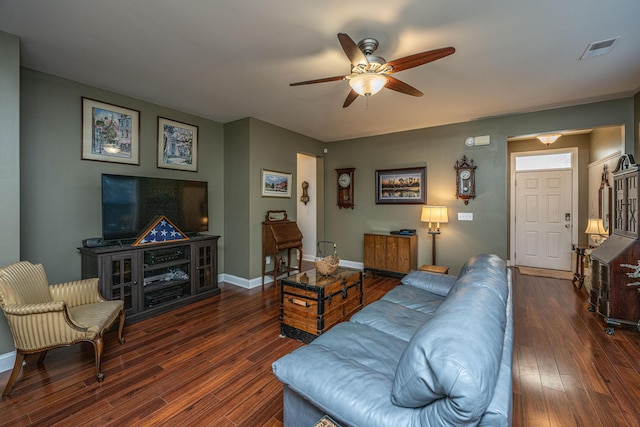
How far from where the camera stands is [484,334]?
3.36 feet

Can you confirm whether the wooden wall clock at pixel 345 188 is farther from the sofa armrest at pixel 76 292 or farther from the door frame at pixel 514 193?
the sofa armrest at pixel 76 292

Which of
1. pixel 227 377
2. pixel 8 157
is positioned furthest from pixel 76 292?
pixel 227 377

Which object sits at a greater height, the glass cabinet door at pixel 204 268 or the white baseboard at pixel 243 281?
the glass cabinet door at pixel 204 268

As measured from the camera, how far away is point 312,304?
254 cm

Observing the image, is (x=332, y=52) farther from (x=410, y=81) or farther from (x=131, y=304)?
(x=131, y=304)

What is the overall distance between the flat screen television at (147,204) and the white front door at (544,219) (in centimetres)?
591

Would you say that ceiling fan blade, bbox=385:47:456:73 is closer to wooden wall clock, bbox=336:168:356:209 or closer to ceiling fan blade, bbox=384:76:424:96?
ceiling fan blade, bbox=384:76:424:96

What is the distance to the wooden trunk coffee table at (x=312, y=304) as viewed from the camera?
2518 millimetres

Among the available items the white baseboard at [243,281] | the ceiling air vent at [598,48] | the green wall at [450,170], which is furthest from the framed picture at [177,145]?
the ceiling air vent at [598,48]

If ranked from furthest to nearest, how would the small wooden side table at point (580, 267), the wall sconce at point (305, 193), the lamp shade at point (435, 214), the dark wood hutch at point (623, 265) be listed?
1. the wall sconce at point (305, 193)
2. the lamp shade at point (435, 214)
3. the small wooden side table at point (580, 267)
4. the dark wood hutch at point (623, 265)

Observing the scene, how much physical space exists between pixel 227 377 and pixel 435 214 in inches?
146

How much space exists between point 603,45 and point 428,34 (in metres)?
1.54

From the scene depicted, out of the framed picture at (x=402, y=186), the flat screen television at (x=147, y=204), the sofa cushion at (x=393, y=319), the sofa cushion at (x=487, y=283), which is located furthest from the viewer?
the framed picture at (x=402, y=186)

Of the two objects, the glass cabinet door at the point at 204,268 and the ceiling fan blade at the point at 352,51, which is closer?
the ceiling fan blade at the point at 352,51
